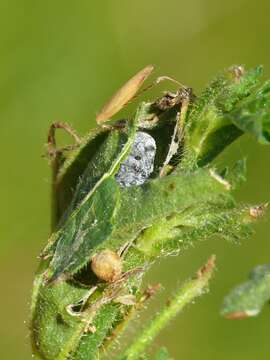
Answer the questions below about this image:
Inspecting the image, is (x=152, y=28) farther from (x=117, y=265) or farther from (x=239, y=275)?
(x=117, y=265)

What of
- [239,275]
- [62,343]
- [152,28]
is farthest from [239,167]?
[152,28]

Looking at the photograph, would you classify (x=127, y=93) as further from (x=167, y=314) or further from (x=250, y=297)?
(x=250, y=297)

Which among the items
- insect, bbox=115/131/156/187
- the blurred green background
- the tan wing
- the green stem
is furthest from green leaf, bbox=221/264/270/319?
the blurred green background

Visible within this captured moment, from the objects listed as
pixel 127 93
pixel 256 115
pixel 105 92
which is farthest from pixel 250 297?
pixel 105 92

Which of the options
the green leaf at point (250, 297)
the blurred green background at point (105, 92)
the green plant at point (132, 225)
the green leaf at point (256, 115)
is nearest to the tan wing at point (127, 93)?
the green plant at point (132, 225)

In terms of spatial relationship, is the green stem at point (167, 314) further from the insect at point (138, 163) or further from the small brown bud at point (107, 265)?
the insect at point (138, 163)

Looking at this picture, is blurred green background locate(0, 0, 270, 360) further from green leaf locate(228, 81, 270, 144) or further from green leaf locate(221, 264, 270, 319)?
green leaf locate(221, 264, 270, 319)
